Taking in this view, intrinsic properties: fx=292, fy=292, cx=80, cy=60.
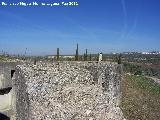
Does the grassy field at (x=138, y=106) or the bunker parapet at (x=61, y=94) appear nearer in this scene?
the bunker parapet at (x=61, y=94)

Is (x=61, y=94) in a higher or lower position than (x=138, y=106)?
higher

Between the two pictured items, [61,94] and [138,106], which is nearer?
[61,94]

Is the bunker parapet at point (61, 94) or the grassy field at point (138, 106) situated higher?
the bunker parapet at point (61, 94)

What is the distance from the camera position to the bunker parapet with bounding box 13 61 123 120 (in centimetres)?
866

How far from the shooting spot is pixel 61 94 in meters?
9.12

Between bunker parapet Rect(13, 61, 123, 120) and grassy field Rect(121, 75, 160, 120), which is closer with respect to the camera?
bunker parapet Rect(13, 61, 123, 120)

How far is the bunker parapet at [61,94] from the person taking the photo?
8.66m

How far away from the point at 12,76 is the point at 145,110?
948cm

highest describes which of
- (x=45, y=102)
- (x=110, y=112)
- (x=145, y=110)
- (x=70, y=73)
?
(x=70, y=73)

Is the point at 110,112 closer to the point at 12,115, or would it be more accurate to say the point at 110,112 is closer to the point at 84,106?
the point at 84,106

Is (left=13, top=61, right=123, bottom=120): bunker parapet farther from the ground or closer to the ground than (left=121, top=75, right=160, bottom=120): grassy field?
farther from the ground

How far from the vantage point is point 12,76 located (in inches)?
552

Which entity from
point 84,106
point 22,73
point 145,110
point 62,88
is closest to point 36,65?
point 22,73

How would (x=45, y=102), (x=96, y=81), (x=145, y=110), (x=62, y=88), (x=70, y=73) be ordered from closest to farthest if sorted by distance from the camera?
1. (x=45, y=102)
2. (x=62, y=88)
3. (x=70, y=73)
4. (x=96, y=81)
5. (x=145, y=110)
